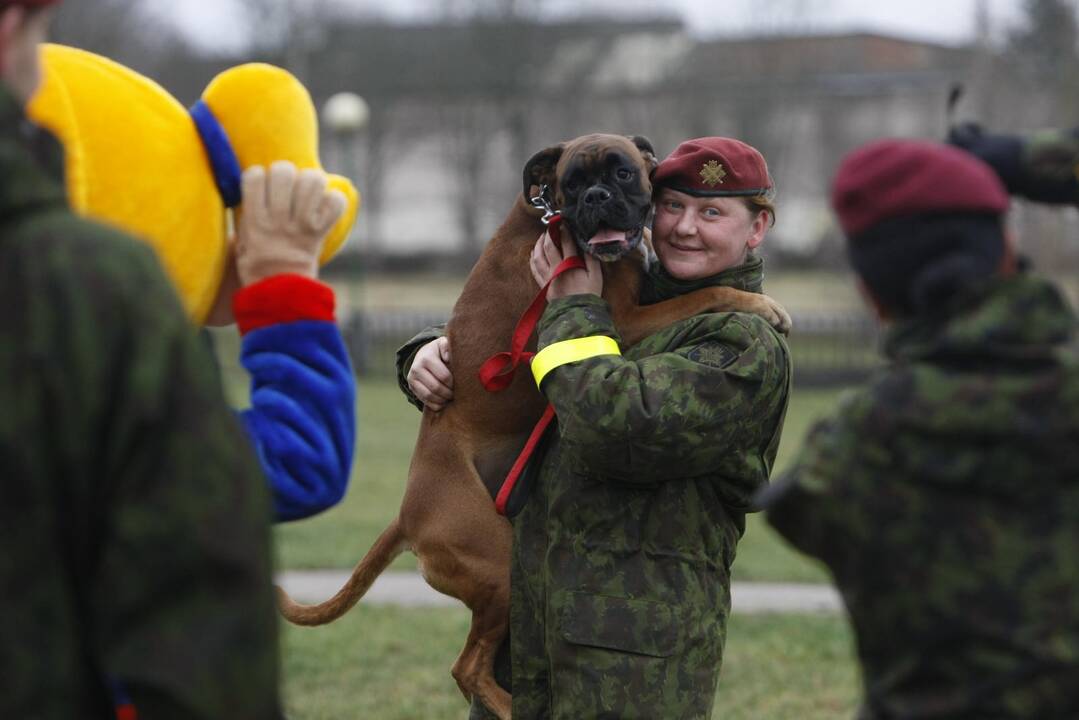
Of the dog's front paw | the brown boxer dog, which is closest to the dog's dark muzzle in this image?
the brown boxer dog

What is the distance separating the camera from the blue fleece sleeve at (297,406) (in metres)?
2.48

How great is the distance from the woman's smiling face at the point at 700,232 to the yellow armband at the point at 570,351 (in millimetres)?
352

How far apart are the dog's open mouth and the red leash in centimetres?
7

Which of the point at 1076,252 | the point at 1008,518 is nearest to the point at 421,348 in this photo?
the point at 1008,518

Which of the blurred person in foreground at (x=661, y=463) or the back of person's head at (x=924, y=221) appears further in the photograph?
the blurred person in foreground at (x=661, y=463)

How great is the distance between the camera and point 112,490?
1.68 metres

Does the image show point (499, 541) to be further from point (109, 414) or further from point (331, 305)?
point (109, 414)

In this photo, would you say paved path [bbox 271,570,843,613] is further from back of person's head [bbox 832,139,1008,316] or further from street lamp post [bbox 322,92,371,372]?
street lamp post [bbox 322,92,371,372]

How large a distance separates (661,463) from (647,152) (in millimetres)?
998

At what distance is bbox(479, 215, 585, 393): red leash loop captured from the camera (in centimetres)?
345

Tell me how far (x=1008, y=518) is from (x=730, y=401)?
111 centimetres

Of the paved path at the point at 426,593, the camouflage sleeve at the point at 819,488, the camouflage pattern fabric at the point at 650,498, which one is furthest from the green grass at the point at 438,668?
the camouflage sleeve at the point at 819,488

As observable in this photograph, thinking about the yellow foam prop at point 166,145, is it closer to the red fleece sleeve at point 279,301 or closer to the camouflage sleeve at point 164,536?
the red fleece sleeve at point 279,301

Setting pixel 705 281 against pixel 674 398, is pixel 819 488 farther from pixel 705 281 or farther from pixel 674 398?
pixel 705 281
